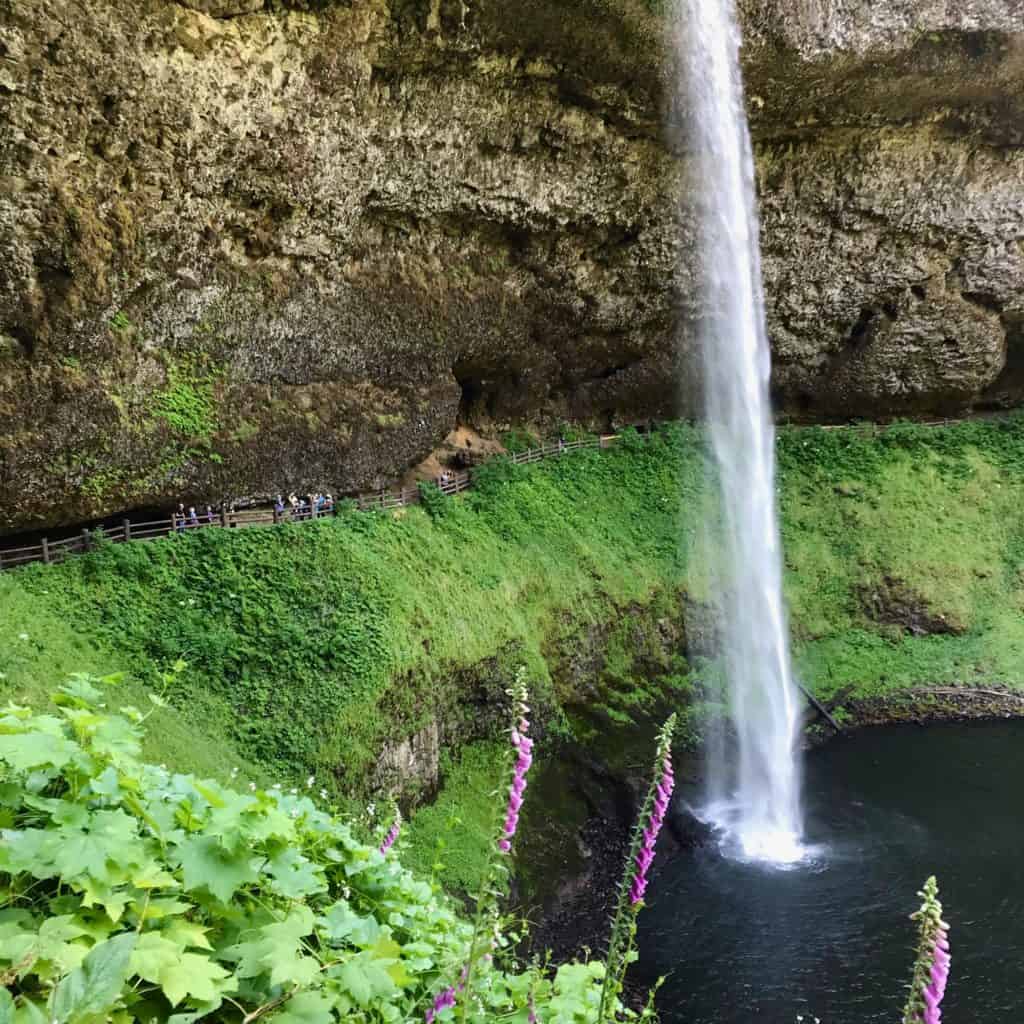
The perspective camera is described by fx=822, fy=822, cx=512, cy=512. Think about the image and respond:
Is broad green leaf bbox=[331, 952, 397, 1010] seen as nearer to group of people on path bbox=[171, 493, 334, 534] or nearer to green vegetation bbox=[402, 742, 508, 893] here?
green vegetation bbox=[402, 742, 508, 893]

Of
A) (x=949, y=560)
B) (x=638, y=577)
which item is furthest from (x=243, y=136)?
(x=949, y=560)

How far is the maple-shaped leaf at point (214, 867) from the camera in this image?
2961mm

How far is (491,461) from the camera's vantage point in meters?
22.2

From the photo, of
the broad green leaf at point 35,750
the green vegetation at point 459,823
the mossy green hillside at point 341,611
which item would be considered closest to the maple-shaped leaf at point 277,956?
the broad green leaf at point 35,750

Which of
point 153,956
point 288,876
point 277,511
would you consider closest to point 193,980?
point 153,956

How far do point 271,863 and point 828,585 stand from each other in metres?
23.0

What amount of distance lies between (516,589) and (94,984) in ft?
54.7

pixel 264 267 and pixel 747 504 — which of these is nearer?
pixel 264 267

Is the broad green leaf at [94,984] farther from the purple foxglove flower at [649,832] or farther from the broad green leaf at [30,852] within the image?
the purple foxglove flower at [649,832]

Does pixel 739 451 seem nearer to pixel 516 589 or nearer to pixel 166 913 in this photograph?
pixel 516 589

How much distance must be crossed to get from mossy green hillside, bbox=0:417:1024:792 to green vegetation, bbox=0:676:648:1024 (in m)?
9.41

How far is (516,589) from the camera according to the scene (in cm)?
1881

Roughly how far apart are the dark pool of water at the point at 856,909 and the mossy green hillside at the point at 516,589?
4284 mm

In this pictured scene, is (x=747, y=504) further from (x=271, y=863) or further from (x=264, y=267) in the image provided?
(x=271, y=863)
